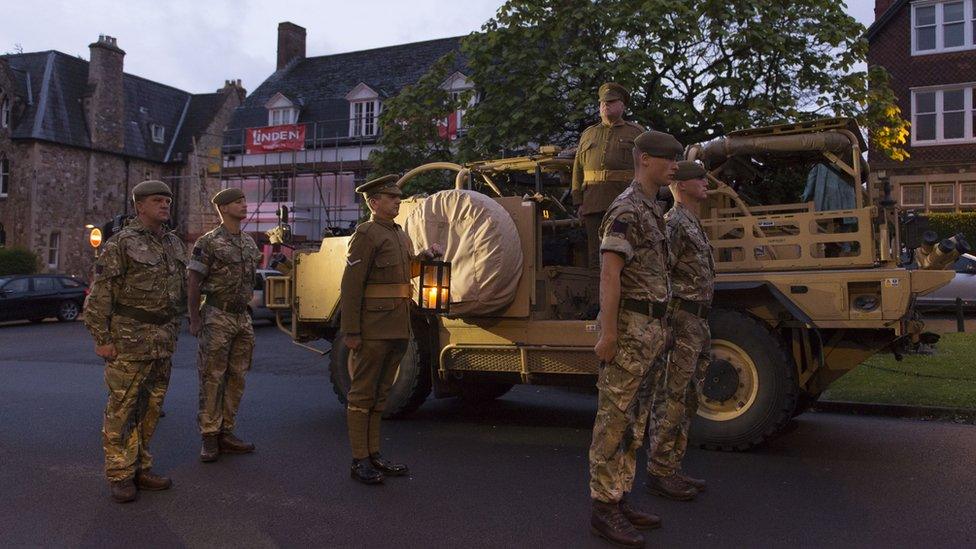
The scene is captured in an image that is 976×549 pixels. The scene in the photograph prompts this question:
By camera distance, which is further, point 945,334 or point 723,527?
point 945,334

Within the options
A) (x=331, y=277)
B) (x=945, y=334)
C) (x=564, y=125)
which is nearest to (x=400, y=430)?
(x=331, y=277)

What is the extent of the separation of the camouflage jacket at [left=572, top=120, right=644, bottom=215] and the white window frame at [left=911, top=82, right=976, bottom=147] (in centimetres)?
2416

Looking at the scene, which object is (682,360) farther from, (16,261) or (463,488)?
(16,261)

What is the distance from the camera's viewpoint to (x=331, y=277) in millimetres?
7797

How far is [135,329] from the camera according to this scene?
17.0 feet

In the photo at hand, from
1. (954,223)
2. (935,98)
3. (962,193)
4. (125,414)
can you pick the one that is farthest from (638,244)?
(935,98)

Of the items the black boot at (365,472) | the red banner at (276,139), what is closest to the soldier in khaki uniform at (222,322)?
the black boot at (365,472)

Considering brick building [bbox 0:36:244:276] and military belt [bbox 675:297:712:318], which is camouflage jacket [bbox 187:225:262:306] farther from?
brick building [bbox 0:36:244:276]

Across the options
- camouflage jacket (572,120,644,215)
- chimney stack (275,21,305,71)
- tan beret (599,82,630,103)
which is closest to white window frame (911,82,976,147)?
tan beret (599,82,630,103)

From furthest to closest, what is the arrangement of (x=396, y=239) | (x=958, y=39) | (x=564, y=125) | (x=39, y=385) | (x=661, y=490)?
(x=958, y=39)
(x=564, y=125)
(x=39, y=385)
(x=396, y=239)
(x=661, y=490)

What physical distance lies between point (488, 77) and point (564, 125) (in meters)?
1.62

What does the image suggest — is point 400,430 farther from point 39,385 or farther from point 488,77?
point 488,77

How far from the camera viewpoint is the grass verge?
322 inches

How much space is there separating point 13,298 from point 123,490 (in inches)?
783
